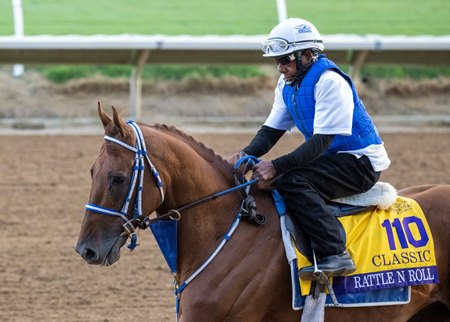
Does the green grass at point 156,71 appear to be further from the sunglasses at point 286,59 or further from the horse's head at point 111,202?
the horse's head at point 111,202

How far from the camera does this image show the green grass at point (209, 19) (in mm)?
16062

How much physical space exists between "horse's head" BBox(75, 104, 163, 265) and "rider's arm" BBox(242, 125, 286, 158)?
3.23ft

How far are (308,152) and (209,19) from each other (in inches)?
492

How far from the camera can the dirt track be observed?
7133 millimetres

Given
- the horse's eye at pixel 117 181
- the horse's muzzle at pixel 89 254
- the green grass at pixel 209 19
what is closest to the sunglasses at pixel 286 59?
the horse's eye at pixel 117 181

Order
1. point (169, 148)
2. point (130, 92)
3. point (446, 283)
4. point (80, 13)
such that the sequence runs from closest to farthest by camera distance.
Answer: point (169, 148) < point (446, 283) < point (130, 92) < point (80, 13)

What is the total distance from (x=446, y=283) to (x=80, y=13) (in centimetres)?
1300

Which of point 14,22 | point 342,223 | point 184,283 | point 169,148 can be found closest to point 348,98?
point 342,223

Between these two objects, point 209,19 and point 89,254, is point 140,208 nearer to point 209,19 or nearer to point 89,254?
point 89,254

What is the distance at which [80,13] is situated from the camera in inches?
659

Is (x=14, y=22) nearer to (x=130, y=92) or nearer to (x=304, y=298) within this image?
(x=130, y=92)

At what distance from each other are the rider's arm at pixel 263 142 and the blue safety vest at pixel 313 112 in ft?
1.08

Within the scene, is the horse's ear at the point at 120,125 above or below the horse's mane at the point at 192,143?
above

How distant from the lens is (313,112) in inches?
188
